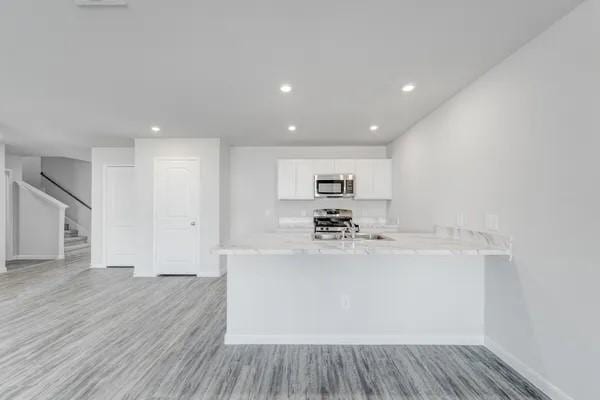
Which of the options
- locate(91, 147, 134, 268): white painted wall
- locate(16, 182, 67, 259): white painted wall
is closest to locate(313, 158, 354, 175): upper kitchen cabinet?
locate(91, 147, 134, 268): white painted wall

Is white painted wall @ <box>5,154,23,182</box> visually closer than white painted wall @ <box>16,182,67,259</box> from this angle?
Yes

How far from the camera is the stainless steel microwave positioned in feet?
17.4

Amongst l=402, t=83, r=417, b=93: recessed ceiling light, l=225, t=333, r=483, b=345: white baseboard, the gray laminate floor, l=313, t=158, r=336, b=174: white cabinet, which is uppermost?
l=402, t=83, r=417, b=93: recessed ceiling light

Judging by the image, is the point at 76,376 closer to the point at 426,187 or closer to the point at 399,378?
the point at 399,378

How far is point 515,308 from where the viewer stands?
2.37 m

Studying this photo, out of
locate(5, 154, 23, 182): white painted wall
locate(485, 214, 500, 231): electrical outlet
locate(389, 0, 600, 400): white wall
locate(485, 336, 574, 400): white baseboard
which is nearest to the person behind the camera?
locate(389, 0, 600, 400): white wall

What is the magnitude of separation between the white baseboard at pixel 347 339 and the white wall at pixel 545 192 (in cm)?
41

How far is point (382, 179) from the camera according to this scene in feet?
18.0

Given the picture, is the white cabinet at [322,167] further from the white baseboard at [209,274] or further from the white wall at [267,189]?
the white baseboard at [209,274]

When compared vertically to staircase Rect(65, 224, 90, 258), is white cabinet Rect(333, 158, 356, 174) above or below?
above

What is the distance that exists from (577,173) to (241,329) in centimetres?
272

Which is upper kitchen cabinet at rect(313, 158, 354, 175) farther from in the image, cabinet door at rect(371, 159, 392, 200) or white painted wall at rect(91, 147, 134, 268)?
white painted wall at rect(91, 147, 134, 268)

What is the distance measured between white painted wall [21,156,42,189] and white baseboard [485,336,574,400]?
11610 millimetres

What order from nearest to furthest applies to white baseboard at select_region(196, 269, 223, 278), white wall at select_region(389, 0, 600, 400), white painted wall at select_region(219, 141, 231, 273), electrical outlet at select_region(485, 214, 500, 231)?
white wall at select_region(389, 0, 600, 400), electrical outlet at select_region(485, 214, 500, 231), white baseboard at select_region(196, 269, 223, 278), white painted wall at select_region(219, 141, 231, 273)
